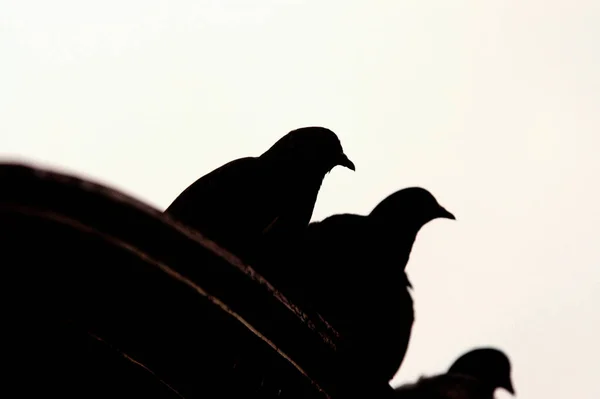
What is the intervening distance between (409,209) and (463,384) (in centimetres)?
145

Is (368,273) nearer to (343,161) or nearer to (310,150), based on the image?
(310,150)

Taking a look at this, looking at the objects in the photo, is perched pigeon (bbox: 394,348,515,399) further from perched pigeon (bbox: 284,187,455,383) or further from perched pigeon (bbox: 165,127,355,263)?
perched pigeon (bbox: 165,127,355,263)

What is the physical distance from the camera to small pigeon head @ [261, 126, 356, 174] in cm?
421

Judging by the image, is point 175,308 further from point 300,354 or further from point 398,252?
point 398,252

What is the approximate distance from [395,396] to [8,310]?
1535 millimetres

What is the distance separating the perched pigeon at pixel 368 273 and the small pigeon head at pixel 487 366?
0.43 meters

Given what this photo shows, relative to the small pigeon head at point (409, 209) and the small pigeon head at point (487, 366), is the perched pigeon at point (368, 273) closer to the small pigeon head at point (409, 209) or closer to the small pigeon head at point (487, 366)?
the small pigeon head at point (409, 209)

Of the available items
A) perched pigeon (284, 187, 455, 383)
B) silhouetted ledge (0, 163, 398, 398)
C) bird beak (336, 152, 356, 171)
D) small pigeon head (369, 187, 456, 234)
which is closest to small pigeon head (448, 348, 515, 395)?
perched pigeon (284, 187, 455, 383)

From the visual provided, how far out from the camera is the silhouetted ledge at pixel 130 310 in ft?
7.87

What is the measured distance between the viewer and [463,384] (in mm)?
3615

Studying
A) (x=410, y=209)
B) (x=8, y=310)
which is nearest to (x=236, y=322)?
(x=8, y=310)

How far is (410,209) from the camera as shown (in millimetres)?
4816

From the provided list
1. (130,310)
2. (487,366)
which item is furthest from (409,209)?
(130,310)

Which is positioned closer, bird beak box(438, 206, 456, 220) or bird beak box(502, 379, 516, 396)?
bird beak box(502, 379, 516, 396)
